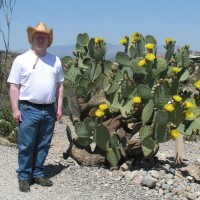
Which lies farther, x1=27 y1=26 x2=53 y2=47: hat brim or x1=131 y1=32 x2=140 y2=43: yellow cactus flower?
x1=131 y1=32 x2=140 y2=43: yellow cactus flower

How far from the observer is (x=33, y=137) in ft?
16.2

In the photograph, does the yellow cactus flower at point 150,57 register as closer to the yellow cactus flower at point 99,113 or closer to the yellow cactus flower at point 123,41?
the yellow cactus flower at point 123,41

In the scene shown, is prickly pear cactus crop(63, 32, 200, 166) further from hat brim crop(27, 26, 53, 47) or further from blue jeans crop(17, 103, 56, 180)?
hat brim crop(27, 26, 53, 47)

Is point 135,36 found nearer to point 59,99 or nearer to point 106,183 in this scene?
point 59,99

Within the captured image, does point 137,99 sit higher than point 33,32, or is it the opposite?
point 33,32

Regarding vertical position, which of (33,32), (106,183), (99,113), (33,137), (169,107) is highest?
(33,32)

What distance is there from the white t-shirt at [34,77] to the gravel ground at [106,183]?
976mm

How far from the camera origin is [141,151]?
18.6ft

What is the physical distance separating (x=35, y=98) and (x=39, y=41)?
0.59m

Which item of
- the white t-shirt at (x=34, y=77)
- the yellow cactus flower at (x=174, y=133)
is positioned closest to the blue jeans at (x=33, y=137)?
the white t-shirt at (x=34, y=77)

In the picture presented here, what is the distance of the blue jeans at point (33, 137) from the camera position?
4.86m

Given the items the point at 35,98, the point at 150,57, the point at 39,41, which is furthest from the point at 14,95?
the point at 150,57

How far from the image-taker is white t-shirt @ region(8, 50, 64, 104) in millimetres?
4684

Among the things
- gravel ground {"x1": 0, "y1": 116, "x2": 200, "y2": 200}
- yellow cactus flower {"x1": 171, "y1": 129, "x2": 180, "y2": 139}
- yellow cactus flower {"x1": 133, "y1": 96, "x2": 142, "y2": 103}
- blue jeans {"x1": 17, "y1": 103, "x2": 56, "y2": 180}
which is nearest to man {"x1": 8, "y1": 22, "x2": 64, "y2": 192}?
blue jeans {"x1": 17, "y1": 103, "x2": 56, "y2": 180}
